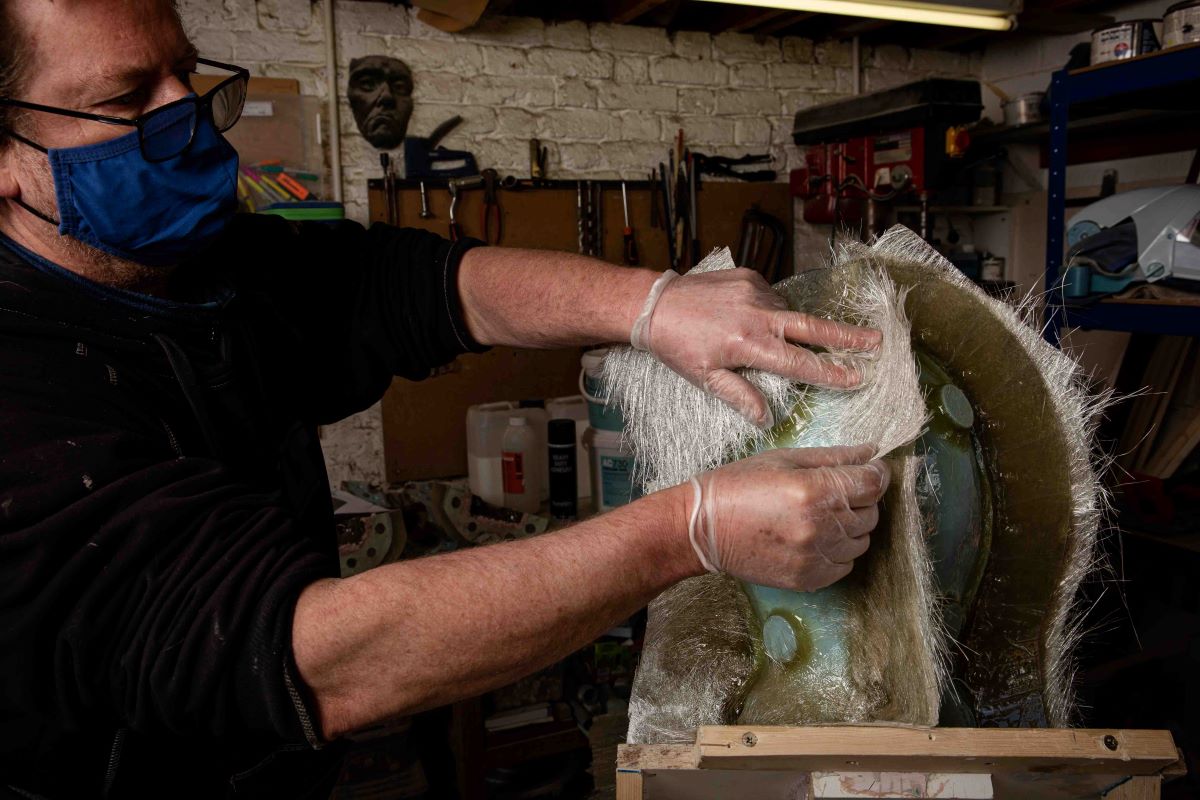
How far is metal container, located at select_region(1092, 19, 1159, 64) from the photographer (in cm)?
229

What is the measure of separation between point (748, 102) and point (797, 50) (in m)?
0.39

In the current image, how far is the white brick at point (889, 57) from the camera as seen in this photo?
4047 millimetres

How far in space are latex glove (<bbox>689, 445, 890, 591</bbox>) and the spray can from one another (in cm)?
197

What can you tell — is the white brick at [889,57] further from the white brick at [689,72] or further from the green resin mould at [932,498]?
the green resin mould at [932,498]

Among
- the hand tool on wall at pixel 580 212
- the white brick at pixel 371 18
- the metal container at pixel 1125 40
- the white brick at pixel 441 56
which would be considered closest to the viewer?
the metal container at pixel 1125 40

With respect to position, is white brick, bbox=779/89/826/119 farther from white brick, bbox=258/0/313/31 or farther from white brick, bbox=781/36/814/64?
white brick, bbox=258/0/313/31

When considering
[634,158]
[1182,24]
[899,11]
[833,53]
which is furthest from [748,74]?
[1182,24]

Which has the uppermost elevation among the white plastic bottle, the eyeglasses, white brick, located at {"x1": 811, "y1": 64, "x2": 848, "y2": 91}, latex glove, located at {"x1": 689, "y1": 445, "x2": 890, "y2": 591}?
white brick, located at {"x1": 811, "y1": 64, "x2": 848, "y2": 91}

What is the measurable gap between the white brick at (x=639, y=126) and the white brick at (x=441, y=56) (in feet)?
2.14

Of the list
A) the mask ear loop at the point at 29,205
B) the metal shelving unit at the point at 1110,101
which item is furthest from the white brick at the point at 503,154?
the mask ear loop at the point at 29,205

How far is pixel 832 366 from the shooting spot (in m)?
0.91

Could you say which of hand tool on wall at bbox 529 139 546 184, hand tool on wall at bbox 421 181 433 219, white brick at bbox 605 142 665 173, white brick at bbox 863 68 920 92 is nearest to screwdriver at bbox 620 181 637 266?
white brick at bbox 605 142 665 173

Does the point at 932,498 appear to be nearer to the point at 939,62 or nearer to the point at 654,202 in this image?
the point at 654,202

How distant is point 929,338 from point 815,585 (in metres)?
0.35
